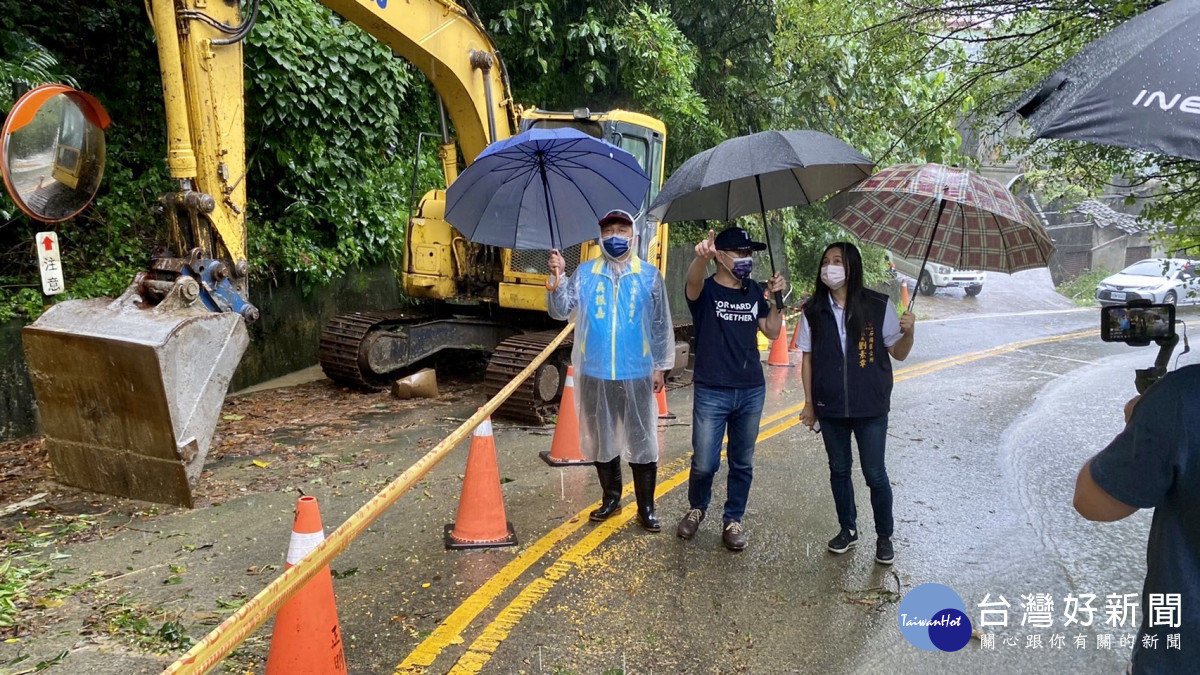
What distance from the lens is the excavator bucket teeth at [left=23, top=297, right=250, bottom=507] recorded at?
4.79 metres

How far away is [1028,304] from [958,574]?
19.9m

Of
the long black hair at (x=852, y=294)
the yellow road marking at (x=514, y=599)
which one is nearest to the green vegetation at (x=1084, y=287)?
the long black hair at (x=852, y=294)

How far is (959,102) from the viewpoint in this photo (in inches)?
292

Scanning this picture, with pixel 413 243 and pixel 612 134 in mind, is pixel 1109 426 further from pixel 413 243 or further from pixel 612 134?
pixel 413 243

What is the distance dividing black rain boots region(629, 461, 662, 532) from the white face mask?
1464 mm

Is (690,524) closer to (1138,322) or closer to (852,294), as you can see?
(852,294)

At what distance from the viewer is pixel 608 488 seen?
5.06 metres

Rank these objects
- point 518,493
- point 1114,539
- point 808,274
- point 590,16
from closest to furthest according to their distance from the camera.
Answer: point 1114,539 → point 518,493 → point 590,16 → point 808,274

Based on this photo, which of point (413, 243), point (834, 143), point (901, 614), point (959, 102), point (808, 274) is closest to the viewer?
point (901, 614)

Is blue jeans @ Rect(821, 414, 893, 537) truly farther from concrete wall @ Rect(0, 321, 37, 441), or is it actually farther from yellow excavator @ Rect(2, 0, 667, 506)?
concrete wall @ Rect(0, 321, 37, 441)

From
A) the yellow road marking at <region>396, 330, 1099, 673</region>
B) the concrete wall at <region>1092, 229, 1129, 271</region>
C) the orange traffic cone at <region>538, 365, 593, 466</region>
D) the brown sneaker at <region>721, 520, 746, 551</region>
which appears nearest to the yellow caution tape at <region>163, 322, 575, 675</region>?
the yellow road marking at <region>396, 330, 1099, 673</region>

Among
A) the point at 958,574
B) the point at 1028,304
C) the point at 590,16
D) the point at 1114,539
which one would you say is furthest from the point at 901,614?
the point at 1028,304

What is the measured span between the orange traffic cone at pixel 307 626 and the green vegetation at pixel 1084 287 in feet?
78.3

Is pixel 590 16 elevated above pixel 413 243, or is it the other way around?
pixel 590 16
